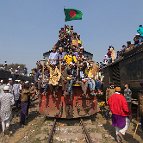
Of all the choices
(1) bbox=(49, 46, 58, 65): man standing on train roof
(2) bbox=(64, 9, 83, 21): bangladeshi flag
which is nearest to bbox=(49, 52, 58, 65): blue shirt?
(1) bbox=(49, 46, 58, 65): man standing on train roof

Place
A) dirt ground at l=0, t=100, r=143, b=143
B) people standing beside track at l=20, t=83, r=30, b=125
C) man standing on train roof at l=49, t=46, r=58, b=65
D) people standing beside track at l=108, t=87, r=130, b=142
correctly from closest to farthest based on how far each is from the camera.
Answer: people standing beside track at l=108, t=87, r=130, b=142 < dirt ground at l=0, t=100, r=143, b=143 < people standing beside track at l=20, t=83, r=30, b=125 < man standing on train roof at l=49, t=46, r=58, b=65

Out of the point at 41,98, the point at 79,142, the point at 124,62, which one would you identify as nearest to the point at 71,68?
the point at 41,98

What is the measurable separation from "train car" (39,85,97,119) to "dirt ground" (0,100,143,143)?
36cm

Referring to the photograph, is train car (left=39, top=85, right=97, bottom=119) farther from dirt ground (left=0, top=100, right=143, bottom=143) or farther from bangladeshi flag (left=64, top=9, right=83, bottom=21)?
bangladeshi flag (left=64, top=9, right=83, bottom=21)

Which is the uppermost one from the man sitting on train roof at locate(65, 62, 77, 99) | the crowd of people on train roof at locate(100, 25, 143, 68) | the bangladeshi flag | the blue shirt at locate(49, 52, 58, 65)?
the bangladeshi flag

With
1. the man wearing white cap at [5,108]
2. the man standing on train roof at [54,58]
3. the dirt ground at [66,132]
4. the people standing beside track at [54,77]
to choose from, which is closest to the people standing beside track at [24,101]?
the dirt ground at [66,132]

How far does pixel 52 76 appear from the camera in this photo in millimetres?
12117

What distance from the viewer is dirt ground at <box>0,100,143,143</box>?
9375 millimetres

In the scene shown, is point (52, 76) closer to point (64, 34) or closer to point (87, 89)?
point (87, 89)

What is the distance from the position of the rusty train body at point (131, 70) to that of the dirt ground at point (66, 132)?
1655 mm

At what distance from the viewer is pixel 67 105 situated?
1223 centimetres

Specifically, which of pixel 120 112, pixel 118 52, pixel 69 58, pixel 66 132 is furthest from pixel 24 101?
pixel 118 52

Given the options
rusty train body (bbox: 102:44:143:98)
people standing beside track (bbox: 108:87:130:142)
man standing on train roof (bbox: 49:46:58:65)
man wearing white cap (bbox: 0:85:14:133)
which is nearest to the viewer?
people standing beside track (bbox: 108:87:130:142)

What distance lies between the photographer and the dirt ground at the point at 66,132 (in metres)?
9.38
